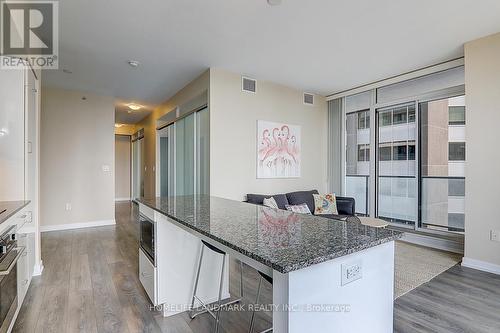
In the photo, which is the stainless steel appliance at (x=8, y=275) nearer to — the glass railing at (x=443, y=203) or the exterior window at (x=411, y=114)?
the glass railing at (x=443, y=203)

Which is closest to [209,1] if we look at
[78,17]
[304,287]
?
[78,17]

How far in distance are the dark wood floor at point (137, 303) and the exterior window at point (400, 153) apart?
193cm

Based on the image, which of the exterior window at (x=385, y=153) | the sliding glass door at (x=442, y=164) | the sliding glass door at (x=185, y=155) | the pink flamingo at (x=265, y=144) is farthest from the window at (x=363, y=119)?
the sliding glass door at (x=185, y=155)

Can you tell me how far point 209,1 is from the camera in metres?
2.41

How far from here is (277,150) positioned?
4820 millimetres

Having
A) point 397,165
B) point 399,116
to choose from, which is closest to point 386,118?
point 399,116

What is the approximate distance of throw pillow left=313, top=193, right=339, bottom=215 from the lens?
456 cm

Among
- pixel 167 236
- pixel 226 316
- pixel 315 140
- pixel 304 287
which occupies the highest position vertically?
pixel 315 140

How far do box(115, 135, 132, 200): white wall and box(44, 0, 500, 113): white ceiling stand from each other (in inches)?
219

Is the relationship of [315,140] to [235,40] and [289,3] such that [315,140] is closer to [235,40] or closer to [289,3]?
[235,40]

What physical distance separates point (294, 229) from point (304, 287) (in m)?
0.41

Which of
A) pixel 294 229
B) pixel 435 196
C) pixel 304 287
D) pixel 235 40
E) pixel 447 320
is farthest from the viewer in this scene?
pixel 435 196

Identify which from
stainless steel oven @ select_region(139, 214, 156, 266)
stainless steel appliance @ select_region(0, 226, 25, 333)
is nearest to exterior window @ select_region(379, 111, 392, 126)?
stainless steel oven @ select_region(139, 214, 156, 266)

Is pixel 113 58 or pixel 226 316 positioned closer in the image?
pixel 226 316
